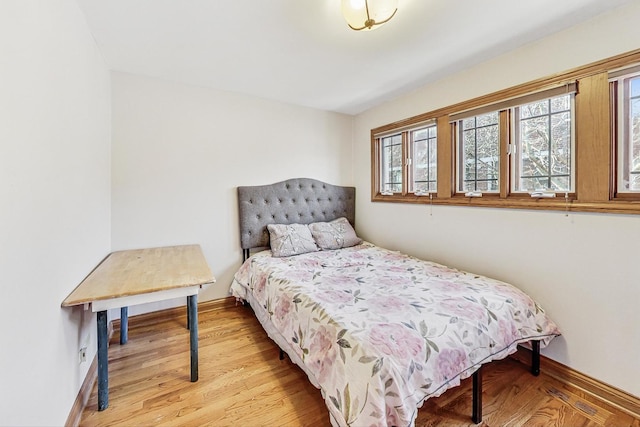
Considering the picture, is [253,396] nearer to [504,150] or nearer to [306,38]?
[306,38]

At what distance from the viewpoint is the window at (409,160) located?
277 centimetres

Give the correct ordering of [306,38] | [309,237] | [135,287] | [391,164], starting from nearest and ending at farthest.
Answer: [135,287] → [306,38] → [309,237] → [391,164]

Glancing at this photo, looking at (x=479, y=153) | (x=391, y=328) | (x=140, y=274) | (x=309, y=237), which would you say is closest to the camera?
(x=391, y=328)

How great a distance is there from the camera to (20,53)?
3.12 feet

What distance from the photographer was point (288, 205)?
3148mm

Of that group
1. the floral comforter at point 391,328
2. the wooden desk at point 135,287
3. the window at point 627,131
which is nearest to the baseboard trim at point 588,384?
the floral comforter at point 391,328

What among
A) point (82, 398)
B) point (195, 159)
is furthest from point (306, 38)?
point (82, 398)

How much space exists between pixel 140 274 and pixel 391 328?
1575 millimetres

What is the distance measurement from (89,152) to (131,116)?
843 mm

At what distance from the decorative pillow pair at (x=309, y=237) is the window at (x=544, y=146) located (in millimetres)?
1688

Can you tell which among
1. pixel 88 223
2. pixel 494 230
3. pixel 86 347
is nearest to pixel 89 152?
pixel 88 223

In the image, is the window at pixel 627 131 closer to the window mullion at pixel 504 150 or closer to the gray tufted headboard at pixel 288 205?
the window mullion at pixel 504 150

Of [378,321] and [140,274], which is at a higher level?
[140,274]

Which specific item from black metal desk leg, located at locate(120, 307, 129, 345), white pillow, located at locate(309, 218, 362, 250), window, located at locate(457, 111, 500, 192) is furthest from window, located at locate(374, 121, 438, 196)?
black metal desk leg, located at locate(120, 307, 129, 345)
